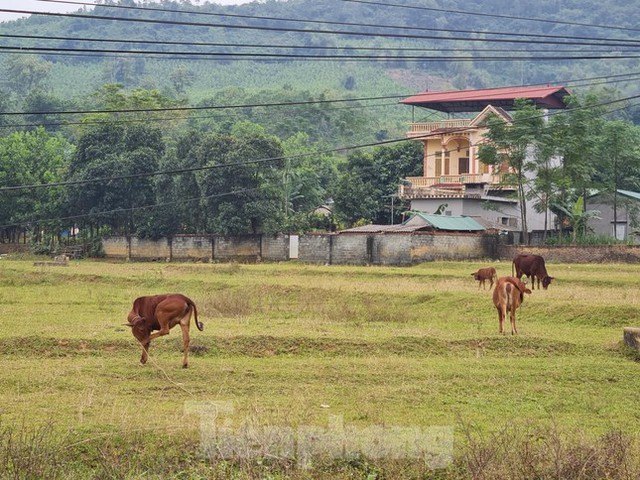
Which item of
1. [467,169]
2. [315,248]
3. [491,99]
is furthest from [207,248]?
[491,99]

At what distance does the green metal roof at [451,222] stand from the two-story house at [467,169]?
1.44m

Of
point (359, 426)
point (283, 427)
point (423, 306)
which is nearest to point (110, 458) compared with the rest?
point (283, 427)

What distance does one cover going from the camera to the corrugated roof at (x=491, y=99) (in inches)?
2480

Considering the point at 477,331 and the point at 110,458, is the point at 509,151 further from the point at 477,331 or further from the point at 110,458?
the point at 110,458

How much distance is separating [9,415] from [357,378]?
559 centimetres

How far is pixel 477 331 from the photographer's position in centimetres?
2241

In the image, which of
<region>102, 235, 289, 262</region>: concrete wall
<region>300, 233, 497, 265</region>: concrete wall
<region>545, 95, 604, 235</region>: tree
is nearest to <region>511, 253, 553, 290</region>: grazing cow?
<region>300, 233, 497, 265</region>: concrete wall

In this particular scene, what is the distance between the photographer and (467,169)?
2603 inches

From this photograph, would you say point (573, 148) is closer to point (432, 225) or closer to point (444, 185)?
point (432, 225)

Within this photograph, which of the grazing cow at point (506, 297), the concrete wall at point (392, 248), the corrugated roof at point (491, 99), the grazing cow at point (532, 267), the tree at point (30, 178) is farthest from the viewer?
the tree at point (30, 178)

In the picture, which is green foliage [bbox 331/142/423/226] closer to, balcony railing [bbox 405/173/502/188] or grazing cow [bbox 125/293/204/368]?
balcony railing [bbox 405/173/502/188]

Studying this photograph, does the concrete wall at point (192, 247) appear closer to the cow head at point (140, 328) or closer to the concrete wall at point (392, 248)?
the concrete wall at point (392, 248)

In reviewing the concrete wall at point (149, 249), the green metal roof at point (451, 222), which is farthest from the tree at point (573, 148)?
the concrete wall at point (149, 249)

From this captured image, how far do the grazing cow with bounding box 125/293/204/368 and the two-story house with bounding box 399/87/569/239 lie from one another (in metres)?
39.7
